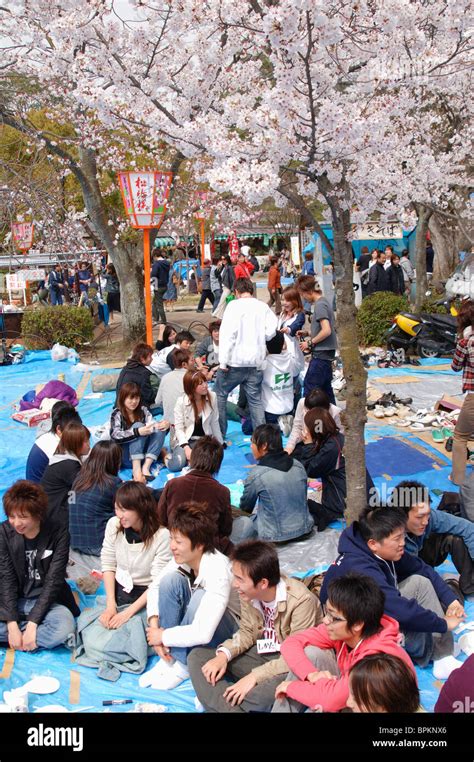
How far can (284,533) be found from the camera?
17.8 feet

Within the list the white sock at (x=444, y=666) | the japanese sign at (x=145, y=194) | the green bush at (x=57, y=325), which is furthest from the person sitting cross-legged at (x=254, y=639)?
the green bush at (x=57, y=325)

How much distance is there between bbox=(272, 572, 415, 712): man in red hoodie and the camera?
3.23 meters

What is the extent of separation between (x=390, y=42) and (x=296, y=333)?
11.8ft

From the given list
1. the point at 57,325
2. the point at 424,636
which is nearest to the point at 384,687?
the point at 424,636

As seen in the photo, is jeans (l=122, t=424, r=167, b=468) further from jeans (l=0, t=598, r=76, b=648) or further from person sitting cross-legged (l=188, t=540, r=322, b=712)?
person sitting cross-legged (l=188, t=540, r=322, b=712)

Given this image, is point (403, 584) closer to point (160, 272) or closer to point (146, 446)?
point (146, 446)

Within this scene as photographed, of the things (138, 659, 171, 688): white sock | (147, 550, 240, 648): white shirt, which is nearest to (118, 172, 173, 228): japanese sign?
(147, 550, 240, 648): white shirt

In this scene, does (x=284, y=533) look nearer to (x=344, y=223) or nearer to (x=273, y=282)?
(x=344, y=223)

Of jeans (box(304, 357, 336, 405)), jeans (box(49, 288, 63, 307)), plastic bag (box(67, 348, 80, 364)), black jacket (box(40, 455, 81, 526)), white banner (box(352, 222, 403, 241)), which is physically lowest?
black jacket (box(40, 455, 81, 526))

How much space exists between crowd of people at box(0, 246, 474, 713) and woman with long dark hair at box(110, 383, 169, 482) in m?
0.93

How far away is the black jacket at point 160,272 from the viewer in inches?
640

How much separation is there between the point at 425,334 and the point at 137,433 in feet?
19.7

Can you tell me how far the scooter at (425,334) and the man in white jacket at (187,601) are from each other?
7.90 meters

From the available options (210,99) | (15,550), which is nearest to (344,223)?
(210,99)
